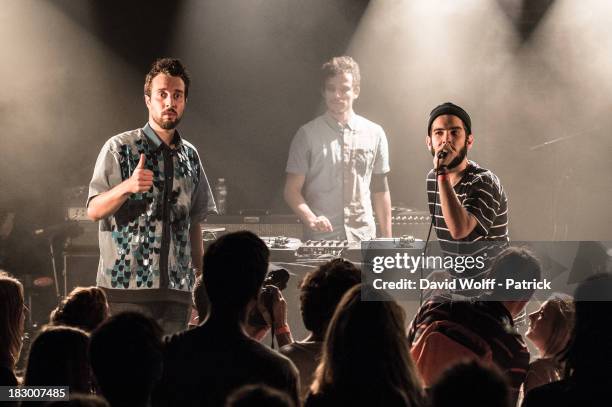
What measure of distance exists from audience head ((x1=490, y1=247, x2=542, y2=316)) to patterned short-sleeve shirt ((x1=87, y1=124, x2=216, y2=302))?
5.49 feet

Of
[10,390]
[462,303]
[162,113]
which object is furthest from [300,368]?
[162,113]

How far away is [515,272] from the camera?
3213 millimetres

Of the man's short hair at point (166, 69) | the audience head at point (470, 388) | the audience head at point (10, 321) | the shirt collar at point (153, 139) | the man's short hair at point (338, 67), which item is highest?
the man's short hair at point (338, 67)

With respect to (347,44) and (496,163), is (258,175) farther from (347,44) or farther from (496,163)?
(496,163)

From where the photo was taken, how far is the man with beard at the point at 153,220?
4082 millimetres

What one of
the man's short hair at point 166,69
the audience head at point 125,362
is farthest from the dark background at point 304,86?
the audience head at point 125,362

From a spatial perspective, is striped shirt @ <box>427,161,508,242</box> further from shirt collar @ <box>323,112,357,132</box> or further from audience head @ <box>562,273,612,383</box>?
shirt collar @ <box>323,112,357,132</box>

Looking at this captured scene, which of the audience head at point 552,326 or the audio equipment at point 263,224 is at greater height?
the audio equipment at point 263,224

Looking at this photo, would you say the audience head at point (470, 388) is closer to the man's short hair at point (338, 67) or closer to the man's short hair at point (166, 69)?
the man's short hair at point (166, 69)

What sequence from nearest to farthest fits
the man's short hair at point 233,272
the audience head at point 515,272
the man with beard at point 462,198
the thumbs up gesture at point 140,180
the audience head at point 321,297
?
the man's short hair at point 233,272
the audience head at point 321,297
the audience head at point 515,272
the man with beard at point 462,198
the thumbs up gesture at point 140,180

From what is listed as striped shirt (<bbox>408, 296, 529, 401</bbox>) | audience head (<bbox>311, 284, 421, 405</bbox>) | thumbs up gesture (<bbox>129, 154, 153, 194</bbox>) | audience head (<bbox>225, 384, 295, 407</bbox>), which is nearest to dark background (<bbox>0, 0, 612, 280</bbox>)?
thumbs up gesture (<bbox>129, 154, 153, 194</bbox>)

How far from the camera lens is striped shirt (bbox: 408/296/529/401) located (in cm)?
292

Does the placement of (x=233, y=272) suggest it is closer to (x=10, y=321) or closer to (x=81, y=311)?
(x=81, y=311)

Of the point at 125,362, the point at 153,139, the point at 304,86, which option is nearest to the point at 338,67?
the point at 153,139
